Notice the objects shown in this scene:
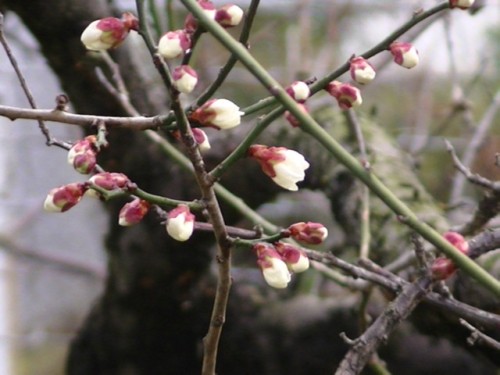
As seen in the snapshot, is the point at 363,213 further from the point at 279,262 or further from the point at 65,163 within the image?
the point at 65,163

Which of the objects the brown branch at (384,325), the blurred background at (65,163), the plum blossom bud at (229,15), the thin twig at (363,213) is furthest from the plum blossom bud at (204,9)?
the blurred background at (65,163)

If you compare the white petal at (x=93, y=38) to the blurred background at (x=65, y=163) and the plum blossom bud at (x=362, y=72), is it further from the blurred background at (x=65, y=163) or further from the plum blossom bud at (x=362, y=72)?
the blurred background at (x=65, y=163)

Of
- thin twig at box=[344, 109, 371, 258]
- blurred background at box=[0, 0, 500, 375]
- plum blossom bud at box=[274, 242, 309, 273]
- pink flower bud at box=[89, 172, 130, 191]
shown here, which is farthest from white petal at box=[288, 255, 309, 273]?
blurred background at box=[0, 0, 500, 375]

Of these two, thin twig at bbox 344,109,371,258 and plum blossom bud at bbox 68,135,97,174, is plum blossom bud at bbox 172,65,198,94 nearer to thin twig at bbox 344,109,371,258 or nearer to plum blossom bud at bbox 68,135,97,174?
plum blossom bud at bbox 68,135,97,174

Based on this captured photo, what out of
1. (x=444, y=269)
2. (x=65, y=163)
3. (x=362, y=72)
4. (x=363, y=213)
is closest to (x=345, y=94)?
(x=362, y=72)

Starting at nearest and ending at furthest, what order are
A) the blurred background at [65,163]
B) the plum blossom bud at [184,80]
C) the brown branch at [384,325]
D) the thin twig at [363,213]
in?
the plum blossom bud at [184,80] → the brown branch at [384,325] → the thin twig at [363,213] → the blurred background at [65,163]

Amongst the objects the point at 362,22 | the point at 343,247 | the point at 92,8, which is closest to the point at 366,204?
the point at 343,247
